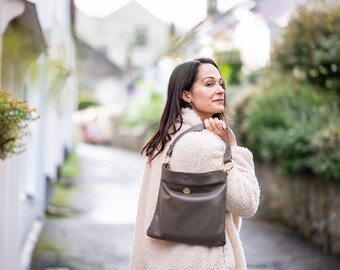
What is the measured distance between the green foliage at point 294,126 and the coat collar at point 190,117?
5.04 meters

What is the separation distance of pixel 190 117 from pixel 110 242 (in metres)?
6.07

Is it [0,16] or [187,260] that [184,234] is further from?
[0,16]

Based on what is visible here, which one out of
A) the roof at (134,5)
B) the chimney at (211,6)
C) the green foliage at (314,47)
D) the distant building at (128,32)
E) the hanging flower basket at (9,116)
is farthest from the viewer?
the roof at (134,5)

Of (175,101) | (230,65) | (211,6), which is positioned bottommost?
(230,65)

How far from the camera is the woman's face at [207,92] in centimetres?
314

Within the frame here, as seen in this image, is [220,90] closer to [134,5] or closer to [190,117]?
[190,117]

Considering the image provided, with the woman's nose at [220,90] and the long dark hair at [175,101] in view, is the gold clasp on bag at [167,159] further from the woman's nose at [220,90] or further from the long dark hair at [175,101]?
the woman's nose at [220,90]

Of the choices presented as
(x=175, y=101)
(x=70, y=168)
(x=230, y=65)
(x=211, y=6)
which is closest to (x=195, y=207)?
(x=175, y=101)

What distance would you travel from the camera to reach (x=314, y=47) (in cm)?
966

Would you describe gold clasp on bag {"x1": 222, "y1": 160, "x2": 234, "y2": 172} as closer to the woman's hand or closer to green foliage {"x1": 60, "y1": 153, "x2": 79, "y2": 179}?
the woman's hand

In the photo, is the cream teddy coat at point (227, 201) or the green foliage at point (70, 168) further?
the green foliage at point (70, 168)

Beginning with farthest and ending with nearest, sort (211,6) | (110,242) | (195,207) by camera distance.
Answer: (211,6) → (110,242) → (195,207)

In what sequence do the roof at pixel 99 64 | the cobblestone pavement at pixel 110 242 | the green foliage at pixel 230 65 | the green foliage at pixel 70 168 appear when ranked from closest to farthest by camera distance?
the cobblestone pavement at pixel 110 242 → the green foliage at pixel 70 168 → the green foliage at pixel 230 65 → the roof at pixel 99 64

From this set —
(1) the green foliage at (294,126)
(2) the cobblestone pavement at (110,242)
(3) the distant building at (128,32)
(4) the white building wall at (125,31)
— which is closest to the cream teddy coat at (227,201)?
(2) the cobblestone pavement at (110,242)
